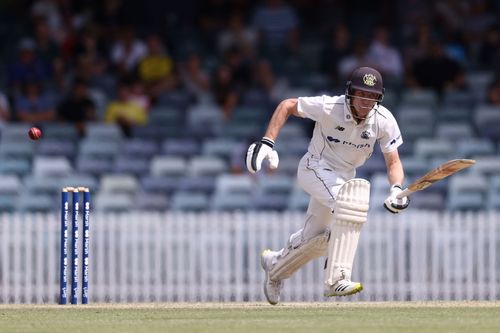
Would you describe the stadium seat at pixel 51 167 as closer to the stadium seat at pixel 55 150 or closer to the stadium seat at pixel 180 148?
the stadium seat at pixel 55 150

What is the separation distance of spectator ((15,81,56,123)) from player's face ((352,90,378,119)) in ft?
24.5

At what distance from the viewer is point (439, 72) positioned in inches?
654

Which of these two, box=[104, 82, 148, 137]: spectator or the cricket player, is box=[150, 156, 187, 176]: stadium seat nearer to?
box=[104, 82, 148, 137]: spectator

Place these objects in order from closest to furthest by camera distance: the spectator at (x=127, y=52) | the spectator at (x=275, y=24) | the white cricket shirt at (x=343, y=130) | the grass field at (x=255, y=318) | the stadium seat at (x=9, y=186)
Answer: the grass field at (x=255, y=318), the white cricket shirt at (x=343, y=130), the stadium seat at (x=9, y=186), the spectator at (x=127, y=52), the spectator at (x=275, y=24)

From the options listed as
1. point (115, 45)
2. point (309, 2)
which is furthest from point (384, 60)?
point (115, 45)

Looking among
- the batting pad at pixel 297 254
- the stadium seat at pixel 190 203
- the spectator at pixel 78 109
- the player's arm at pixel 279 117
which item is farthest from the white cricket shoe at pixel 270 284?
the spectator at pixel 78 109

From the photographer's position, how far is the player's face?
981cm

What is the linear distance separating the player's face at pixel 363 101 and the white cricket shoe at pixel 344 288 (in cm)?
114

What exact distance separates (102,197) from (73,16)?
14.6ft

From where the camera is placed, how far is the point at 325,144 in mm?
10148

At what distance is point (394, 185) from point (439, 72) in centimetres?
688

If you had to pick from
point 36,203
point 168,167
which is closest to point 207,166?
point 168,167

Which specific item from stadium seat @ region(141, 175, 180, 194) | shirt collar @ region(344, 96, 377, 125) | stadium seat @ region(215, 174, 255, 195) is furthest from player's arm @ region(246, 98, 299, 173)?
stadium seat @ region(141, 175, 180, 194)

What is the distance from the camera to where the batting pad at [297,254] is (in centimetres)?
1018
